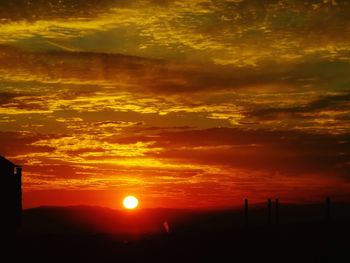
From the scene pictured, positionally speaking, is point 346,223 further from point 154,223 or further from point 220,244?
point 154,223

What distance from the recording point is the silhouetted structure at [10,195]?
40.9 m

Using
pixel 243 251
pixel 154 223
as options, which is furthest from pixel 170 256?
pixel 154 223

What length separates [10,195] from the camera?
136 feet

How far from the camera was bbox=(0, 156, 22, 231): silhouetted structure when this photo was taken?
40938 mm

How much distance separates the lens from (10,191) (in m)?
41.5

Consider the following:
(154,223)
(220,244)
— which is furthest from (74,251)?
(154,223)

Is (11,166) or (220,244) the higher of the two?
(11,166)

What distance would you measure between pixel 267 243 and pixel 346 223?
6.14 metres

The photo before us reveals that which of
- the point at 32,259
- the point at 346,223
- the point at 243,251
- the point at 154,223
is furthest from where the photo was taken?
the point at 154,223

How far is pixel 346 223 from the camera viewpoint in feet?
122

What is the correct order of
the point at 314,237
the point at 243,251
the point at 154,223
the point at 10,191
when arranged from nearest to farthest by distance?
the point at 243,251 → the point at 314,237 → the point at 10,191 → the point at 154,223

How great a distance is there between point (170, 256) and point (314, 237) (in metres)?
8.93

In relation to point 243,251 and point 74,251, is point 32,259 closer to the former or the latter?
point 74,251

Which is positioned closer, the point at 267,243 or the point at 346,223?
the point at 267,243
